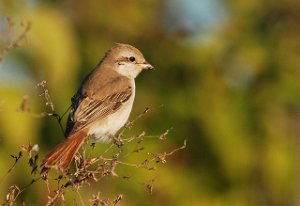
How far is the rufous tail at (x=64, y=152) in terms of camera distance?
14.0 ft

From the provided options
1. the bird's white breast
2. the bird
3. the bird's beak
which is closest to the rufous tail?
the bird

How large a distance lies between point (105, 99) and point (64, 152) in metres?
1.19

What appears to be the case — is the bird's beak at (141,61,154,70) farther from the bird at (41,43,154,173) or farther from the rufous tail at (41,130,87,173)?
the rufous tail at (41,130,87,173)

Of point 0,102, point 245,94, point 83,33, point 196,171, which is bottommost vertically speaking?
point 196,171

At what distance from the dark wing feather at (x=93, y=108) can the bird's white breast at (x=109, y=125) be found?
4cm

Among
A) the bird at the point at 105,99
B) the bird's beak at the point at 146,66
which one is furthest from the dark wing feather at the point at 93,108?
the bird's beak at the point at 146,66

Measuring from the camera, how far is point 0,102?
10.7 feet

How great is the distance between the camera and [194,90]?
22.0 feet

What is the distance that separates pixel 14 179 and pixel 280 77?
2.36 m

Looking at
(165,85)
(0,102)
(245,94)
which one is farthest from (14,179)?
(0,102)

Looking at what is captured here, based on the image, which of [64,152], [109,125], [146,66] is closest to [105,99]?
[109,125]

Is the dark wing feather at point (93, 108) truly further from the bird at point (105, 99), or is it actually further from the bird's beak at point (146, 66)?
the bird's beak at point (146, 66)

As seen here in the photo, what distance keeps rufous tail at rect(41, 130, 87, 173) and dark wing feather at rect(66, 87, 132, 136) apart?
67mm

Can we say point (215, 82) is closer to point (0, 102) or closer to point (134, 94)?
point (134, 94)
